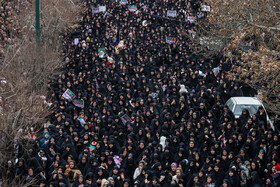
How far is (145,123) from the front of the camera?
16.5m

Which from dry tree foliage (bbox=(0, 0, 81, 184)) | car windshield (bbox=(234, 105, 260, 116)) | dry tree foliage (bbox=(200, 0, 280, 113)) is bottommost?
car windshield (bbox=(234, 105, 260, 116))

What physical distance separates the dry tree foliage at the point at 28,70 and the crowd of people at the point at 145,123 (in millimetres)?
478

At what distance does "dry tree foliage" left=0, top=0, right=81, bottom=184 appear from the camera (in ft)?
45.9

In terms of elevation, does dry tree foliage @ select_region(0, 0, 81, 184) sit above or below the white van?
above

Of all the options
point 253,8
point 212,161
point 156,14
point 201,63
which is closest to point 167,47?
point 201,63

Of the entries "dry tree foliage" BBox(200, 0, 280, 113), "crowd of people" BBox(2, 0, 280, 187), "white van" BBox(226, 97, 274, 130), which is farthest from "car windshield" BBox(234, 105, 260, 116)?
"dry tree foliage" BBox(200, 0, 280, 113)

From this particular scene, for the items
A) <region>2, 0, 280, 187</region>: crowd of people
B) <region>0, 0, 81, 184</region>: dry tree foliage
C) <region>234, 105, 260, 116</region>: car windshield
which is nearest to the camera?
<region>2, 0, 280, 187</region>: crowd of people

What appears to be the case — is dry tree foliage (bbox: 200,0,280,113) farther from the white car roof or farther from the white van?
the white car roof

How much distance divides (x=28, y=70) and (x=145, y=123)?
16.4ft

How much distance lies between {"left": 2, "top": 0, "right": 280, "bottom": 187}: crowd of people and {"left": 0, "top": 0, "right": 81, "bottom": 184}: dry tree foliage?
0.48 metres

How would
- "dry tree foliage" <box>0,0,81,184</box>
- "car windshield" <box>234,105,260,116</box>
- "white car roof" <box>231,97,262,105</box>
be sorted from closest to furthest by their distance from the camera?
"dry tree foliage" <box>0,0,81,184</box> < "car windshield" <box>234,105,260,116</box> < "white car roof" <box>231,97,262,105</box>

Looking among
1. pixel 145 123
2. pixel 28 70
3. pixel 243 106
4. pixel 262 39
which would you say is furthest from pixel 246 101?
pixel 28 70

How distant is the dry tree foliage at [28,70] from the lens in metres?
14.0

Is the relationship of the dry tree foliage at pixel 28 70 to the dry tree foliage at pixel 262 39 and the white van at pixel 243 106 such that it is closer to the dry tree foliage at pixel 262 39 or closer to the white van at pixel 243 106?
the dry tree foliage at pixel 262 39
